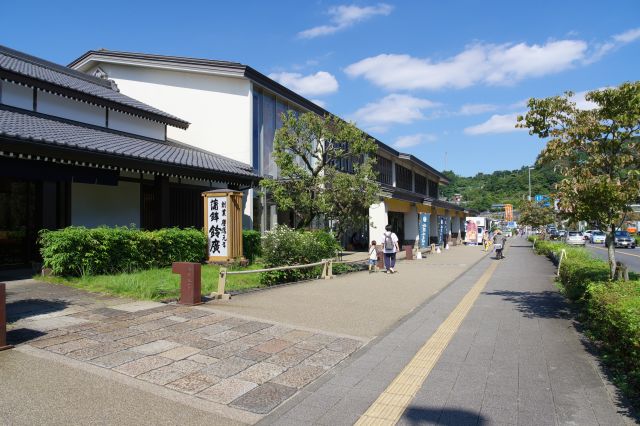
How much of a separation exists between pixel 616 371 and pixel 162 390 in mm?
4973

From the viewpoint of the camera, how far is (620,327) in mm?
5086

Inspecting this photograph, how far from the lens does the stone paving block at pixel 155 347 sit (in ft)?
17.7

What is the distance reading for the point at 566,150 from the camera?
7711 mm

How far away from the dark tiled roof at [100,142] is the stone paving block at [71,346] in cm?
574

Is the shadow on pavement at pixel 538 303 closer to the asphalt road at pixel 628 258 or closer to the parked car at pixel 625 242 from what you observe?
the asphalt road at pixel 628 258

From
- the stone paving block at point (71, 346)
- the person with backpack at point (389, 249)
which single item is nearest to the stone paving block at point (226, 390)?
the stone paving block at point (71, 346)

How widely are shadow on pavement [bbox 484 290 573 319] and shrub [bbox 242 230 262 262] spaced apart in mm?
7617

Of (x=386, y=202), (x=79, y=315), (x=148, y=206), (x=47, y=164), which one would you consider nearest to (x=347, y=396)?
(x=79, y=315)

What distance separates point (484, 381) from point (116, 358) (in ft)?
13.4

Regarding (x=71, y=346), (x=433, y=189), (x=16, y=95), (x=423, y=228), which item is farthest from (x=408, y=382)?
(x=433, y=189)

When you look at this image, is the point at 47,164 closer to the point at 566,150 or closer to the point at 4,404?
the point at 4,404

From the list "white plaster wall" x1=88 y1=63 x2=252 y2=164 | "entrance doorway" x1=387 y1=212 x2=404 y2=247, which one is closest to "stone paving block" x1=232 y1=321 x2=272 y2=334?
"white plaster wall" x1=88 y1=63 x2=252 y2=164

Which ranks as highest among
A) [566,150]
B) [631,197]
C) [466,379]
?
[566,150]

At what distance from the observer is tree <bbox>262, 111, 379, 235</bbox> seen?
611 inches
